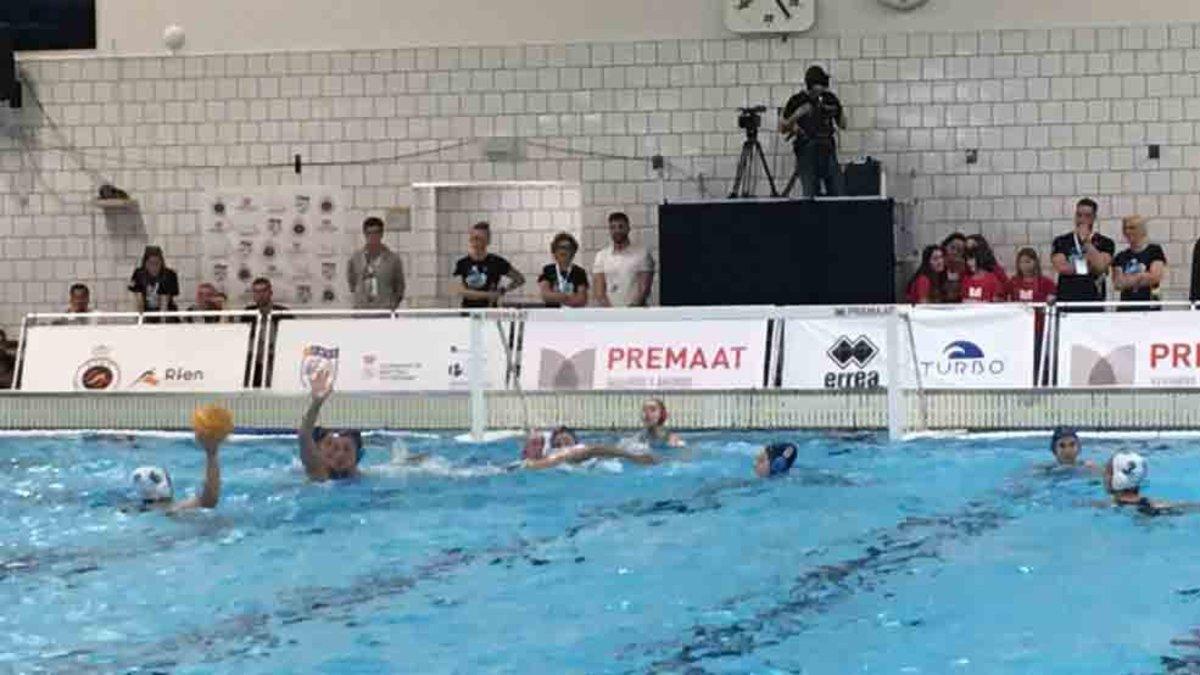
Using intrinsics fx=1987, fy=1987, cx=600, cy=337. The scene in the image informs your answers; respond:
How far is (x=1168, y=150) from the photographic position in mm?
18719

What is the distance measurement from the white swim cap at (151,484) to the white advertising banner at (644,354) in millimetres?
4529

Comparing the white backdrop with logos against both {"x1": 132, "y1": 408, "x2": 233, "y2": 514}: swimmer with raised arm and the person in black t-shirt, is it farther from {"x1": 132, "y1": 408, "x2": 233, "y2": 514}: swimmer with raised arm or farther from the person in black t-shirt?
{"x1": 132, "y1": 408, "x2": 233, "y2": 514}: swimmer with raised arm

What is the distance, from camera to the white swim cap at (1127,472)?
10836 millimetres

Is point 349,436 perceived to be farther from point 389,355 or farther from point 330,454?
point 389,355

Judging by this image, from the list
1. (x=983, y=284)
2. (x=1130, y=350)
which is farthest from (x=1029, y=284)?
(x=1130, y=350)

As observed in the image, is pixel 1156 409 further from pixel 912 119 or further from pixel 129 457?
pixel 129 457

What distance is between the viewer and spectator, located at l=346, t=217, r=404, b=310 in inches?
723

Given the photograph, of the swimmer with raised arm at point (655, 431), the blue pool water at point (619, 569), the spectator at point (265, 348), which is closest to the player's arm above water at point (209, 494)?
the blue pool water at point (619, 569)

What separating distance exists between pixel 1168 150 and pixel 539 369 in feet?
22.8

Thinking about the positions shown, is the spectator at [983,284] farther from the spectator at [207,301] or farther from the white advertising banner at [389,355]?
the spectator at [207,301]

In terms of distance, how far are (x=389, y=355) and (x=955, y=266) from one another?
5170 millimetres

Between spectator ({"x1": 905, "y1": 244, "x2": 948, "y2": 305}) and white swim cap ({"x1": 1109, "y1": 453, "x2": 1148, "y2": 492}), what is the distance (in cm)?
657

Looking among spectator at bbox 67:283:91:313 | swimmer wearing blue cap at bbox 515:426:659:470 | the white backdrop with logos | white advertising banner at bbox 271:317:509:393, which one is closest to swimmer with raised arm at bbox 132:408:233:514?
swimmer wearing blue cap at bbox 515:426:659:470

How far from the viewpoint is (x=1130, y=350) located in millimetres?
14766
